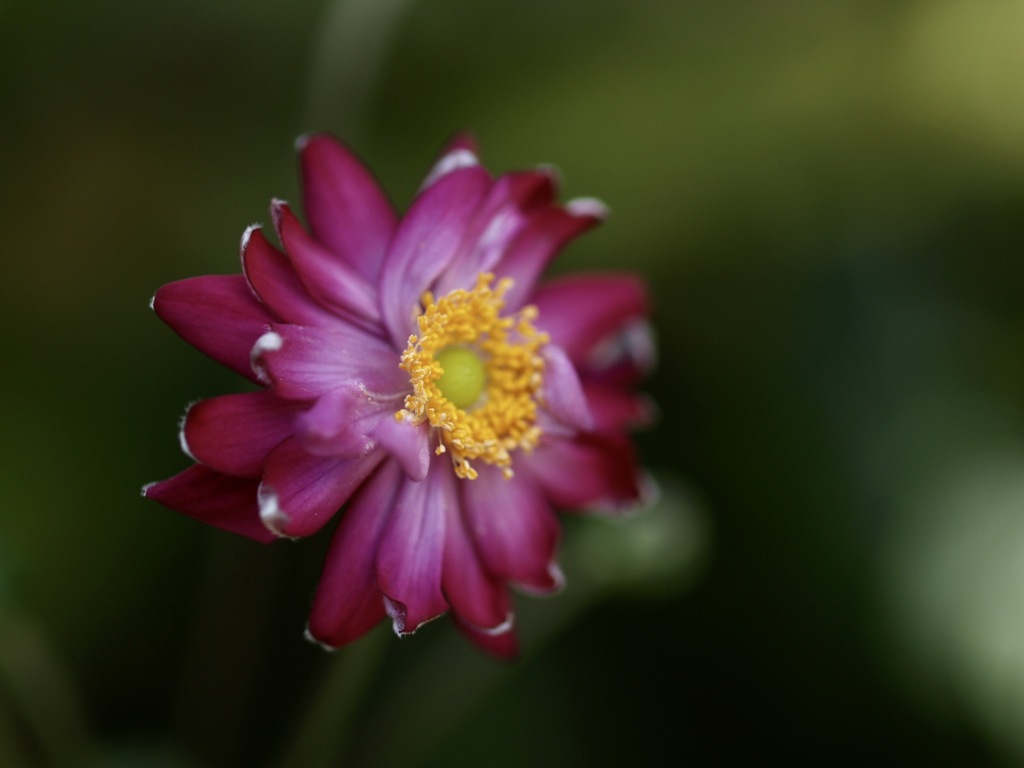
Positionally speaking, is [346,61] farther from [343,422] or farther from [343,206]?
[343,422]

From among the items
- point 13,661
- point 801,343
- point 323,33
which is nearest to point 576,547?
point 801,343

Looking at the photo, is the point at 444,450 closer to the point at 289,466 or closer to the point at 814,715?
the point at 289,466

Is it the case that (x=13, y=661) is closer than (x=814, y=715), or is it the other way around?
(x=13, y=661)

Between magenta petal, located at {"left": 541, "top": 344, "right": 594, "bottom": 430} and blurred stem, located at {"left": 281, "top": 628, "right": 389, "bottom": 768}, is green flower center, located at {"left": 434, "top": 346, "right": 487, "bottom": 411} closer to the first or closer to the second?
magenta petal, located at {"left": 541, "top": 344, "right": 594, "bottom": 430}

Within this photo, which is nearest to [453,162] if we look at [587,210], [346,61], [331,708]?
[587,210]

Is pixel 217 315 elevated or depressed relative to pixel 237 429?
elevated

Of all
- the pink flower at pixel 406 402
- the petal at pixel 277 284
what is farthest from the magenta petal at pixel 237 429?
the petal at pixel 277 284

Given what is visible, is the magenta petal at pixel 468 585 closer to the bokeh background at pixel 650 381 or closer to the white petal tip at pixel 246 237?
the white petal tip at pixel 246 237
